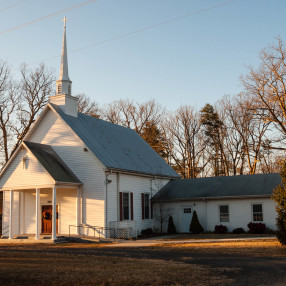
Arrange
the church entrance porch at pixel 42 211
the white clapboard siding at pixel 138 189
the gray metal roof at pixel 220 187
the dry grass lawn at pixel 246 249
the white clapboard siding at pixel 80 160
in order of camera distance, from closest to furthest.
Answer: the dry grass lawn at pixel 246 249 < the white clapboard siding at pixel 80 160 < the church entrance porch at pixel 42 211 < the white clapboard siding at pixel 138 189 < the gray metal roof at pixel 220 187

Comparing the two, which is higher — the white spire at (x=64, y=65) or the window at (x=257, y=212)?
the white spire at (x=64, y=65)

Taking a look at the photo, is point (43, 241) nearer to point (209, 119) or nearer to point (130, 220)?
point (130, 220)

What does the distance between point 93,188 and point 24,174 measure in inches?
179

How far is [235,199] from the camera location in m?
29.1

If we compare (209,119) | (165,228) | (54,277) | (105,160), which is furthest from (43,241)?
(209,119)

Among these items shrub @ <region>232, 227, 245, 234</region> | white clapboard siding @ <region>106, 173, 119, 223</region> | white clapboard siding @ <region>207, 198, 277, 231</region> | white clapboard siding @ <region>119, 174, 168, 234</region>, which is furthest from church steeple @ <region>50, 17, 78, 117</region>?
shrub @ <region>232, 227, 245, 234</region>

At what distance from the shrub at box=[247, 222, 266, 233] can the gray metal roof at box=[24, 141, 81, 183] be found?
12448mm

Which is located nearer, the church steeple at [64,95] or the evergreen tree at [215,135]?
the church steeple at [64,95]

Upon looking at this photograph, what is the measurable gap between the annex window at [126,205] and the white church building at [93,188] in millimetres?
70

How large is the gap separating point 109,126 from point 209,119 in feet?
72.7

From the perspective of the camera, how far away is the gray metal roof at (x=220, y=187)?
2890 centimetres

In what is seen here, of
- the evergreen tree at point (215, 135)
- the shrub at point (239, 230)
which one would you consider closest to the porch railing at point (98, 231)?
the shrub at point (239, 230)

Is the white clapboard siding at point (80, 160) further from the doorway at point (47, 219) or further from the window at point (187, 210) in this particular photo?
the window at point (187, 210)

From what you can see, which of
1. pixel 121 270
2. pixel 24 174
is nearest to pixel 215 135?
pixel 24 174
